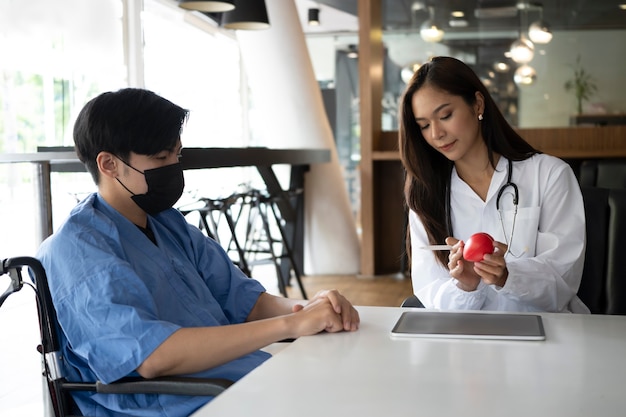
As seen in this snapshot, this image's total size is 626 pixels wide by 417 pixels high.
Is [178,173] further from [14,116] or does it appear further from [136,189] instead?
[14,116]

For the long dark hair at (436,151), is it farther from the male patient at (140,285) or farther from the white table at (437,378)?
the white table at (437,378)

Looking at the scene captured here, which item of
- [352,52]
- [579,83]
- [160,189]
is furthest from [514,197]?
[352,52]

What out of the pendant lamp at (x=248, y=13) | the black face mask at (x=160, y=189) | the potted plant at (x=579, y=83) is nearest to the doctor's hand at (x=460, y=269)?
the black face mask at (x=160, y=189)

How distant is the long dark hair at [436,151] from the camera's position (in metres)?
2.15

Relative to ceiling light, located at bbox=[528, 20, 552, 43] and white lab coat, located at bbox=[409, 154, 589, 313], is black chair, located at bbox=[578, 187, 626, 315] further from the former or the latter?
ceiling light, located at bbox=[528, 20, 552, 43]

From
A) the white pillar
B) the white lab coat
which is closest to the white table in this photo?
the white lab coat

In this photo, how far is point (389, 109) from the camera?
8133 millimetres

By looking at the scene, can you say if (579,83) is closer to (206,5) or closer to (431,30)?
(431,30)

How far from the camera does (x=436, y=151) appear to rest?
2248 millimetres

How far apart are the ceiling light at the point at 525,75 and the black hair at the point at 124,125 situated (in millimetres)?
6626

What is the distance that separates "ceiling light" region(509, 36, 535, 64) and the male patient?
6459 millimetres

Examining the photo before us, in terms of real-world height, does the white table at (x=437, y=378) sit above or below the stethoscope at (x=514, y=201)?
below

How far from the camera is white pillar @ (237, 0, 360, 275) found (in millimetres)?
6551

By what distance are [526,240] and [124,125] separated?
1.12 meters
